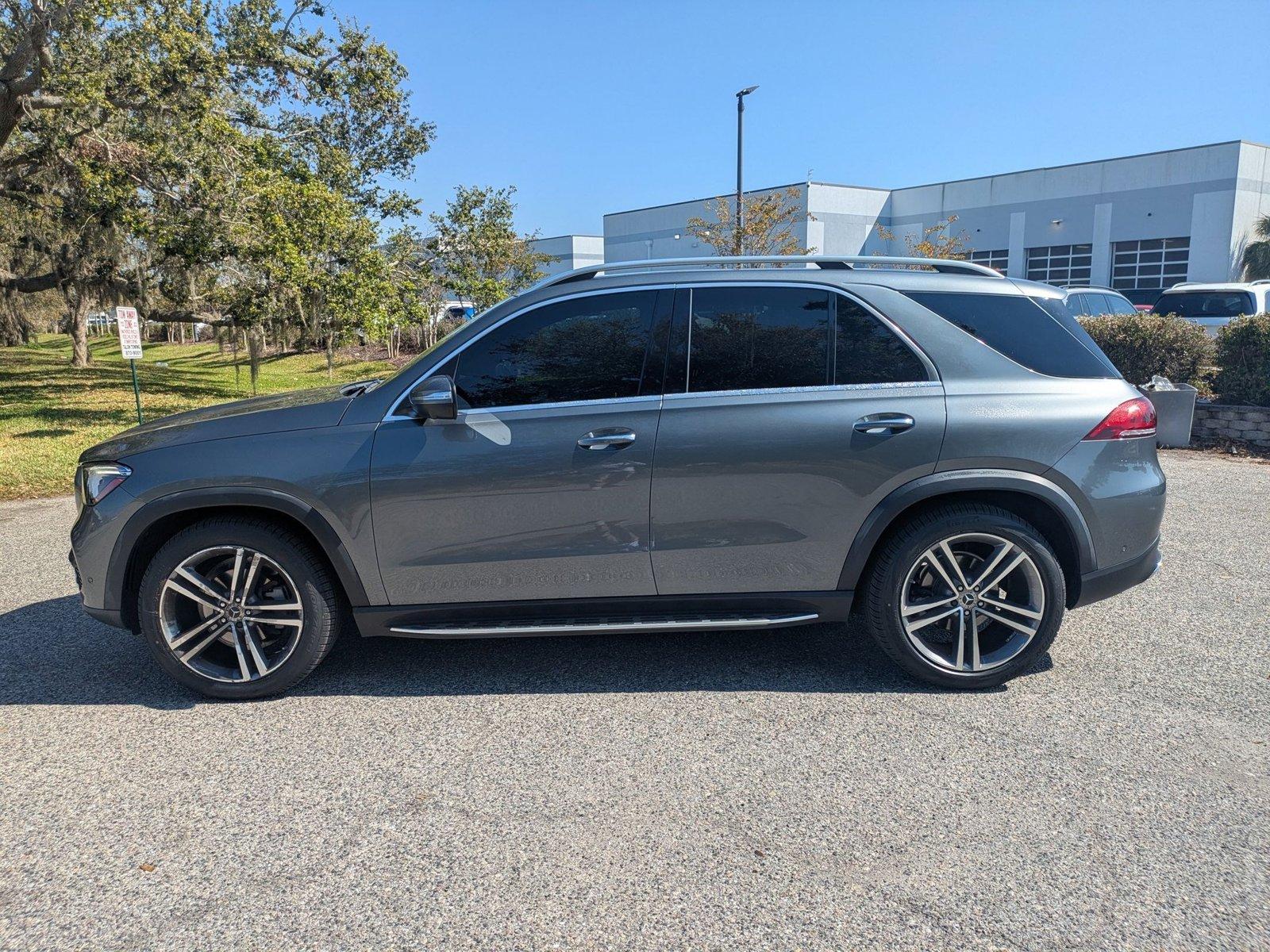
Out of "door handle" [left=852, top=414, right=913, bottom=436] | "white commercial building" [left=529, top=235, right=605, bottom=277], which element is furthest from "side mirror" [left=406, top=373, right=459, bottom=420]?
"white commercial building" [left=529, top=235, right=605, bottom=277]

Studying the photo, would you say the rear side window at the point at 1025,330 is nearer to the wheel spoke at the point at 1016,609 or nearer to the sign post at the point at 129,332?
the wheel spoke at the point at 1016,609

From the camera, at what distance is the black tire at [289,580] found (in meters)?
3.94

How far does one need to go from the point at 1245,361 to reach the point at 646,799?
11372mm

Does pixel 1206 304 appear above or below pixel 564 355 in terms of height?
Result: above

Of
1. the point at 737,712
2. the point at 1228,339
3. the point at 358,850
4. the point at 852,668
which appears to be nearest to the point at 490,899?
the point at 358,850

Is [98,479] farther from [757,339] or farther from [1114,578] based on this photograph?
[1114,578]

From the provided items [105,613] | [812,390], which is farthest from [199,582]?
[812,390]

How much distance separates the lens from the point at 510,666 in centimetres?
443

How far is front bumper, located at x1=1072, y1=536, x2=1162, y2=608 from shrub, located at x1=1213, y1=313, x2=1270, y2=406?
29.5ft

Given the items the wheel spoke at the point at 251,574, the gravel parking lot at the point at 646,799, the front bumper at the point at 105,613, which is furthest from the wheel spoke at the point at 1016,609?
the front bumper at the point at 105,613

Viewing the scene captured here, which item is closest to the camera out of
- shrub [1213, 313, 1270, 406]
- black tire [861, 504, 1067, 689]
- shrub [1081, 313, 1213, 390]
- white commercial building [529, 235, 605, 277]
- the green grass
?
black tire [861, 504, 1067, 689]

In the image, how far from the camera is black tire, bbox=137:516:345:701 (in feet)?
12.9

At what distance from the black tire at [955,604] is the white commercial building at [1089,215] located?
3159cm

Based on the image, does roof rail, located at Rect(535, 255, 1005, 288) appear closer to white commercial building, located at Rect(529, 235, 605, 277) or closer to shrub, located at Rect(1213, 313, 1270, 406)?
shrub, located at Rect(1213, 313, 1270, 406)
